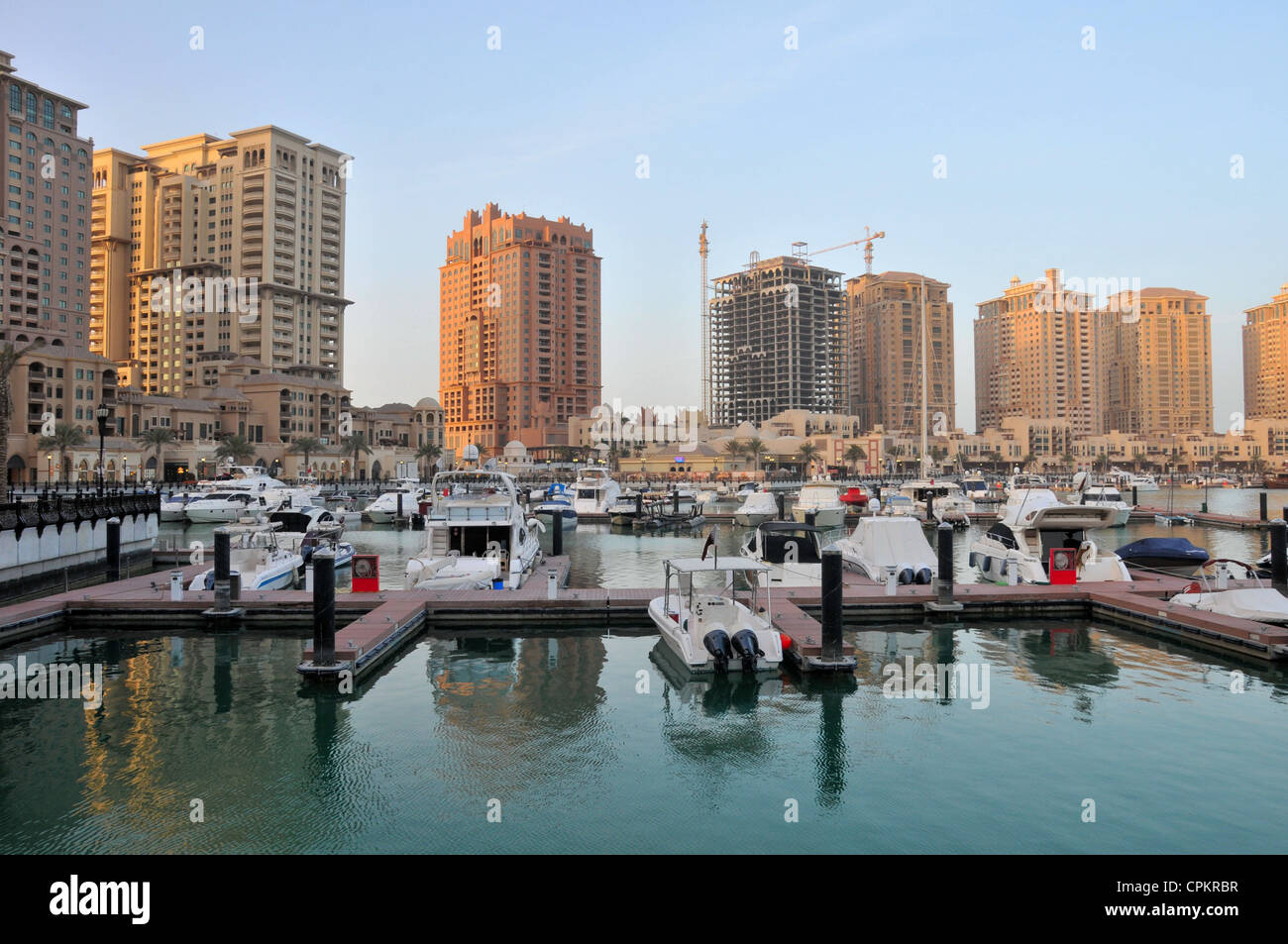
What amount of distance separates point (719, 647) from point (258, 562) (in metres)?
18.7

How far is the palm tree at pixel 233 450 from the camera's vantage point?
106062mm

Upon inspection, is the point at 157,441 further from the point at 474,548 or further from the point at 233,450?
the point at 474,548

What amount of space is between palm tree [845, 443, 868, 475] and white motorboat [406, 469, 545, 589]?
448ft

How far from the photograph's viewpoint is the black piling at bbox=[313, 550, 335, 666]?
18.4 m

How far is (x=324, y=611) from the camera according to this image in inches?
737

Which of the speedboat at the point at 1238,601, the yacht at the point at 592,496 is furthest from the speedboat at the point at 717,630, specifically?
the yacht at the point at 592,496

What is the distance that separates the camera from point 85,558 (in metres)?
37.1

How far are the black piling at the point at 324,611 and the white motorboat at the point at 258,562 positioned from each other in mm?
9836

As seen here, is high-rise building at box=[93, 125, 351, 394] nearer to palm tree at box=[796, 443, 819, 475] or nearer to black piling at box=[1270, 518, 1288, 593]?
palm tree at box=[796, 443, 819, 475]

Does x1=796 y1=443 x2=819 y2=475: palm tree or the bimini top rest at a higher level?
x1=796 y1=443 x2=819 y2=475: palm tree

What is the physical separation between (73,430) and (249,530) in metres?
68.3

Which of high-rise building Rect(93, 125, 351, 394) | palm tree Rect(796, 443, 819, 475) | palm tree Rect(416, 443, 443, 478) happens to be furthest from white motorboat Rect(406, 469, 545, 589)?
high-rise building Rect(93, 125, 351, 394)

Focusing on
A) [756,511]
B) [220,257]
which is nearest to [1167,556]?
[756,511]

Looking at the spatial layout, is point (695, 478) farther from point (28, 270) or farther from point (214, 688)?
point (214, 688)
